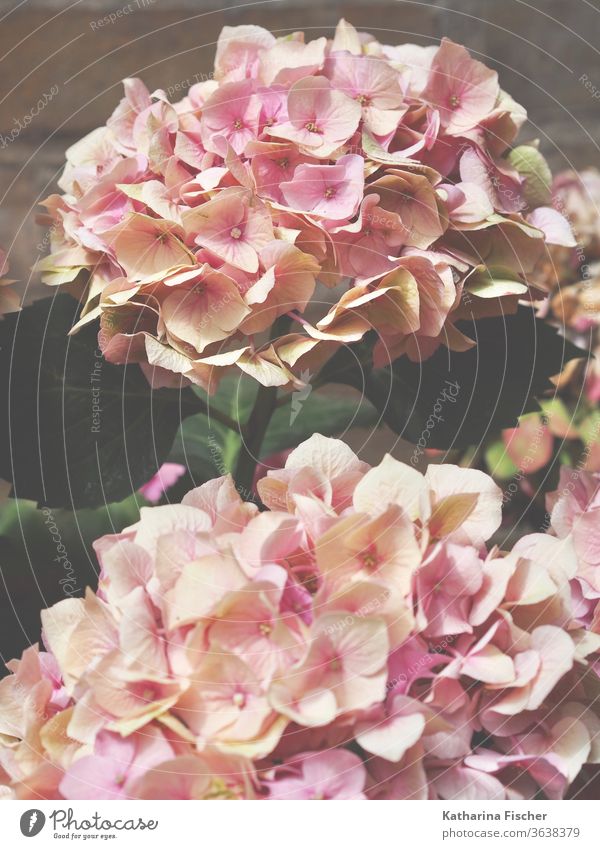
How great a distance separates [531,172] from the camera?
0.38 metres

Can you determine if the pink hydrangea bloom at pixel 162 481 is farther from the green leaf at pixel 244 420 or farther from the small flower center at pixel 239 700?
the small flower center at pixel 239 700

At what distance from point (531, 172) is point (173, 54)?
1.17 feet

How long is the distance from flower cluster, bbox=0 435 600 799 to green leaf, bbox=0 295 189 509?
92 millimetres

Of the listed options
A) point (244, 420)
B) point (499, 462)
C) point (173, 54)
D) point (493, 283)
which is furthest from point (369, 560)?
point (173, 54)

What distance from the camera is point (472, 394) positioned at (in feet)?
1.29

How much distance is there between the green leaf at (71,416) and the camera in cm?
37

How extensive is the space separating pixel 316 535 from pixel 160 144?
0.16m

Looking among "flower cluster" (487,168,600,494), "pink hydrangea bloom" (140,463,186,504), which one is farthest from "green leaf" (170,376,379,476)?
"flower cluster" (487,168,600,494)

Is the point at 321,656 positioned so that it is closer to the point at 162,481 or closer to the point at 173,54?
the point at 162,481

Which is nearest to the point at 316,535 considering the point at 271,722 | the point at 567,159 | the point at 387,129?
the point at 271,722

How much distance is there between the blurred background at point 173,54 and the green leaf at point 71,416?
0.19m

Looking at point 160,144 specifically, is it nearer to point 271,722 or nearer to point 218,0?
point 271,722

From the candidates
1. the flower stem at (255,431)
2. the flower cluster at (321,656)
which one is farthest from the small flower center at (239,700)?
the flower stem at (255,431)

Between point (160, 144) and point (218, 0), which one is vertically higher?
point (218, 0)
